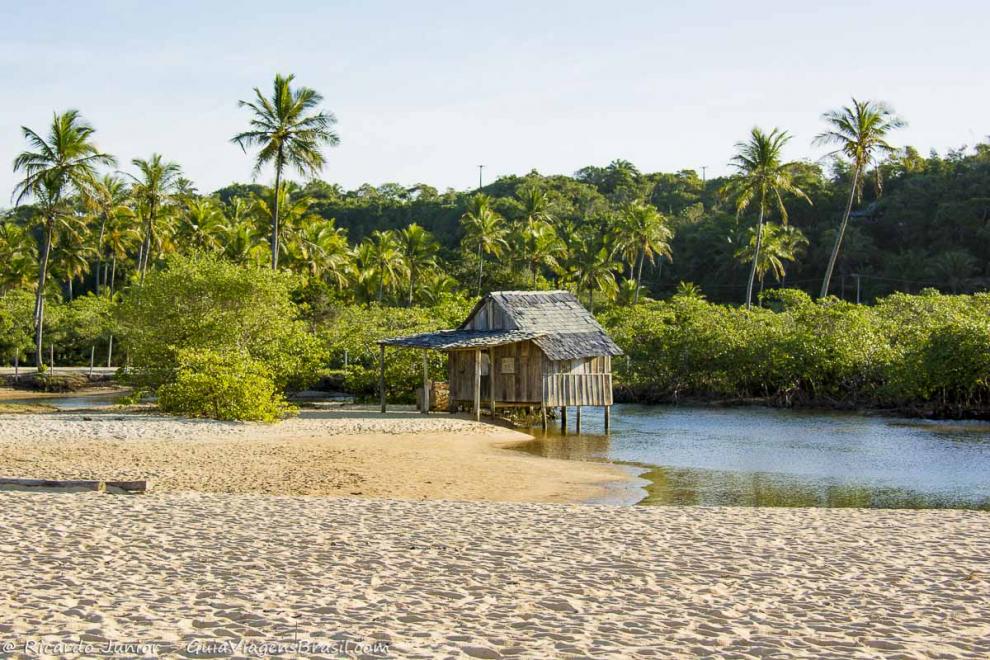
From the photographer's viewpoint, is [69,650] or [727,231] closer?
[69,650]

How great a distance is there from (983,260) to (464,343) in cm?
4558

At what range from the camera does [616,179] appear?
96438mm

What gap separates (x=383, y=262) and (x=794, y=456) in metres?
40.0

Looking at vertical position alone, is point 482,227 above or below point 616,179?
below

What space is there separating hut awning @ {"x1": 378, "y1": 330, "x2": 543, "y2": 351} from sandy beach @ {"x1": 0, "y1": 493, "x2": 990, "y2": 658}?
15800 mm

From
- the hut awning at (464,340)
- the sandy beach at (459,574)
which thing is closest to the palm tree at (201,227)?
the hut awning at (464,340)

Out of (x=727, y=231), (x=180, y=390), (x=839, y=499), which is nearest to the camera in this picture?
(x=839, y=499)

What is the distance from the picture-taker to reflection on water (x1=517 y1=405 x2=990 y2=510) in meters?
17.1

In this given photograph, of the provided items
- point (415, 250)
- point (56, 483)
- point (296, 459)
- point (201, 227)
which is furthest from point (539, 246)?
point (56, 483)

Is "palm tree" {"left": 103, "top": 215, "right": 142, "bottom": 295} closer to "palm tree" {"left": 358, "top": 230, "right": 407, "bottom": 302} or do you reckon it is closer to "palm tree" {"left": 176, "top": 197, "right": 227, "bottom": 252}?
"palm tree" {"left": 176, "top": 197, "right": 227, "bottom": 252}

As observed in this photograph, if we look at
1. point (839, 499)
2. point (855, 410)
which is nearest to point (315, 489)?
point (839, 499)

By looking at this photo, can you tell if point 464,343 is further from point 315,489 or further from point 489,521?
point 489,521

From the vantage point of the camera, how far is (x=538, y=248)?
196 feet

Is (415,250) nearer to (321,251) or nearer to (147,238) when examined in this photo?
(321,251)
